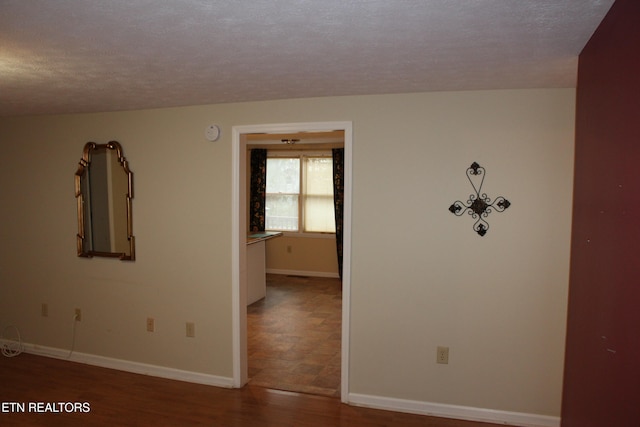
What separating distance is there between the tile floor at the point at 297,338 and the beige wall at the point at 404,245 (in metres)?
0.44

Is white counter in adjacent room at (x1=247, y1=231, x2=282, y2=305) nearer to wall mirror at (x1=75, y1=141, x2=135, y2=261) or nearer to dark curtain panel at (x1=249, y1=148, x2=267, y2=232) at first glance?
dark curtain panel at (x1=249, y1=148, x2=267, y2=232)

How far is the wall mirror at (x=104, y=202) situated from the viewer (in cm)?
379

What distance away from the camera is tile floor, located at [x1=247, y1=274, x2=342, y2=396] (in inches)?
144

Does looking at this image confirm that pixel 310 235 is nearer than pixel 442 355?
No

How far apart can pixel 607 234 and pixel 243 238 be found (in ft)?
8.54

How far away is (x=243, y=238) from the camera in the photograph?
355 cm

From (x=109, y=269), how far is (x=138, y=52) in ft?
7.98

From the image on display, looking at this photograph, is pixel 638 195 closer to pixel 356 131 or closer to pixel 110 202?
pixel 356 131

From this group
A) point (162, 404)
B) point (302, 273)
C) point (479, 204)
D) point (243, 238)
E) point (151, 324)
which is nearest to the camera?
point (479, 204)

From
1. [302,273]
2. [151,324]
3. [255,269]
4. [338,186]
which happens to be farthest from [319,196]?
[151,324]

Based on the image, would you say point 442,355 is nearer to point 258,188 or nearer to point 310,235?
point 310,235

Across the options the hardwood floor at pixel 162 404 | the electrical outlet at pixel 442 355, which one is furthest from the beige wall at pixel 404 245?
the hardwood floor at pixel 162 404

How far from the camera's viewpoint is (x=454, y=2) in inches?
60.0

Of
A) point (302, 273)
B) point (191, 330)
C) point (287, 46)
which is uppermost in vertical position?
point (287, 46)
